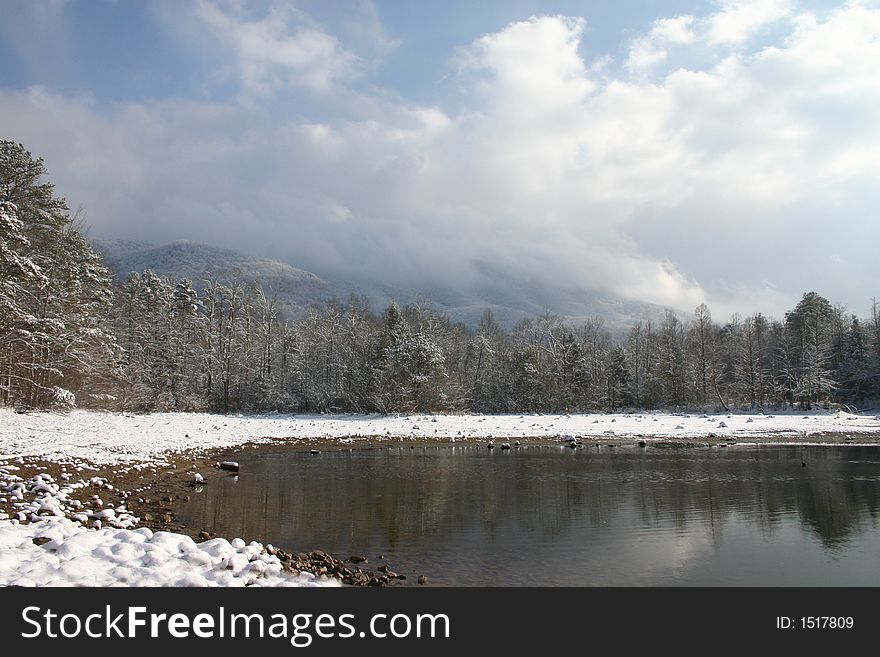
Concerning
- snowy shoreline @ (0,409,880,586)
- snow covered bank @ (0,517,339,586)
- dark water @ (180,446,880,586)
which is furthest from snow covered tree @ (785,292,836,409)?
snow covered bank @ (0,517,339,586)

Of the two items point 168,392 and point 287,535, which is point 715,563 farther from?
point 168,392

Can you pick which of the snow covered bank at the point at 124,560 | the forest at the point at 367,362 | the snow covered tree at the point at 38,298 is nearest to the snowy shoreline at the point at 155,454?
the snow covered bank at the point at 124,560

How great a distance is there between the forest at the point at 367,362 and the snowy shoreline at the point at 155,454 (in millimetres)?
5215

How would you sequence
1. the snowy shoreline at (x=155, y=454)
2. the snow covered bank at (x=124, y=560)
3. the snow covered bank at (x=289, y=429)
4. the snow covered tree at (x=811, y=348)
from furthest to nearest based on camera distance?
the snow covered tree at (x=811, y=348)
the snow covered bank at (x=289, y=429)
the snowy shoreline at (x=155, y=454)
the snow covered bank at (x=124, y=560)

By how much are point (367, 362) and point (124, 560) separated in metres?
55.9

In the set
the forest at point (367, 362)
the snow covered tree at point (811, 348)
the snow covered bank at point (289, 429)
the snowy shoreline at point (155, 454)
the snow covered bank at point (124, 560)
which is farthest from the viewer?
the snow covered tree at point (811, 348)

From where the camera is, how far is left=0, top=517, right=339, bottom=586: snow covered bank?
26.3ft

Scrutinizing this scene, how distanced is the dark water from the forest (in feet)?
69.3

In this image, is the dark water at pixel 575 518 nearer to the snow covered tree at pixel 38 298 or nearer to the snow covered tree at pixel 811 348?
the snow covered tree at pixel 38 298

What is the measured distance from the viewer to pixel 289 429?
142ft

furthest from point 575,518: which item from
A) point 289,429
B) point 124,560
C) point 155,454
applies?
point 289,429

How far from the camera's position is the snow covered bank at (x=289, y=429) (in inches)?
911

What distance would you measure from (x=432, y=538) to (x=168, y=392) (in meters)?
49.8

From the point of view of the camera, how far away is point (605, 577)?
10.6m
